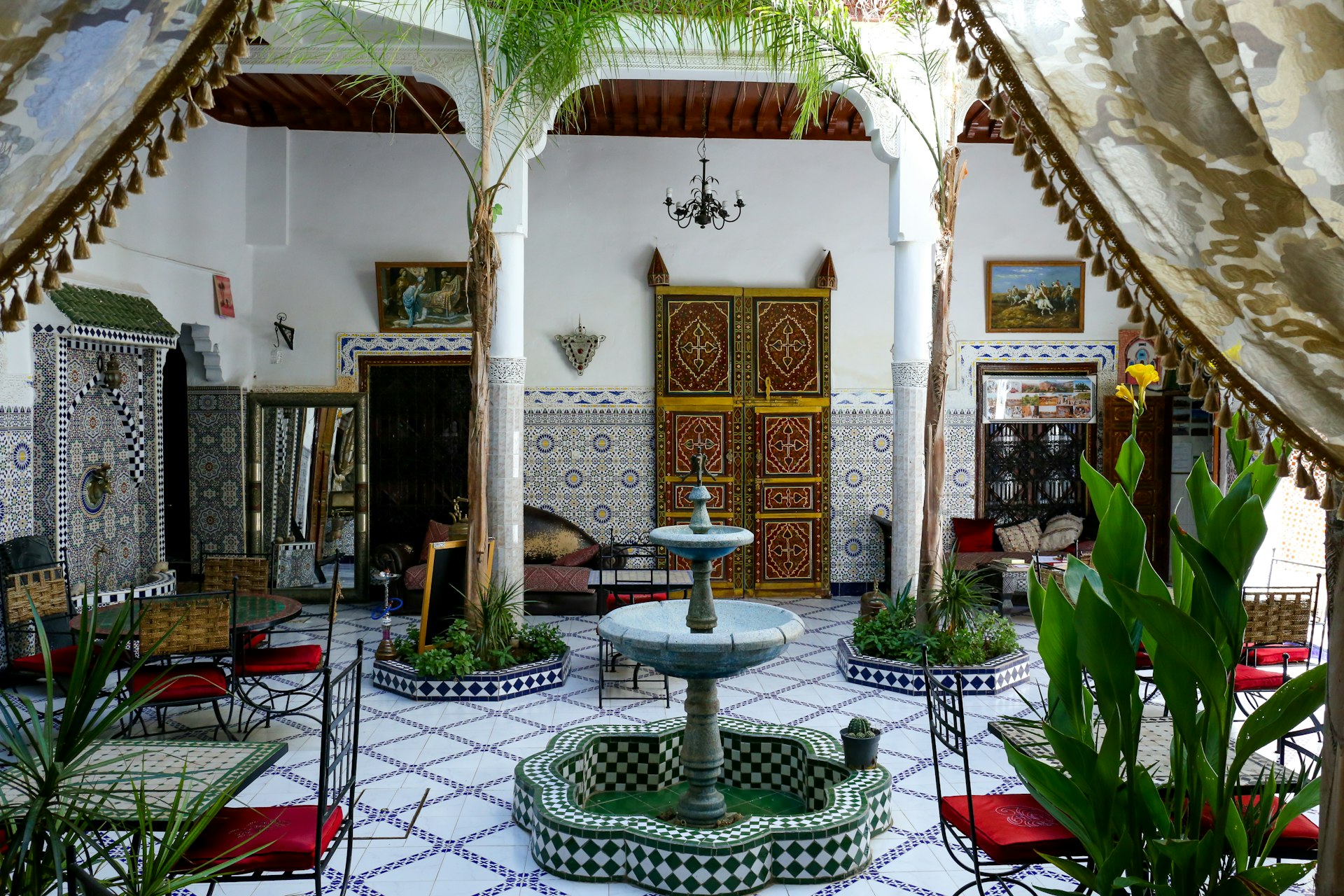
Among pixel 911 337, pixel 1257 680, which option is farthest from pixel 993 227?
pixel 1257 680

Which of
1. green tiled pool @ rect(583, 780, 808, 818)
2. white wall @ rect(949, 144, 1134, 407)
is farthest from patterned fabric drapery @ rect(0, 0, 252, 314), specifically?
white wall @ rect(949, 144, 1134, 407)

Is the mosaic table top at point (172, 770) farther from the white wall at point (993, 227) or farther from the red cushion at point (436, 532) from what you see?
the white wall at point (993, 227)

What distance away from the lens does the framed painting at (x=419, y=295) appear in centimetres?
1056

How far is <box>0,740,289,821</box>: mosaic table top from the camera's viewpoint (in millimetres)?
3277

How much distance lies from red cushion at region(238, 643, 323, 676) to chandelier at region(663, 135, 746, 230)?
5.24m

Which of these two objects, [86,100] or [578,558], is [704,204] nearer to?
[578,558]

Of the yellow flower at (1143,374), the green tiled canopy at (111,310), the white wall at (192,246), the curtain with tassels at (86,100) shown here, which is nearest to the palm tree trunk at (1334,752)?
the yellow flower at (1143,374)

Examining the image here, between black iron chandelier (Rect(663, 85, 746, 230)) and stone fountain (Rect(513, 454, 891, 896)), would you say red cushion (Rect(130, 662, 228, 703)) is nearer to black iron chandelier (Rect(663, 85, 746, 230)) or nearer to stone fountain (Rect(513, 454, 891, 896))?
stone fountain (Rect(513, 454, 891, 896))

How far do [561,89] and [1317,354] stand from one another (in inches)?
255

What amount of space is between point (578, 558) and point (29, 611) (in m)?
4.84

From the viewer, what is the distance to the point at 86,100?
5.43ft

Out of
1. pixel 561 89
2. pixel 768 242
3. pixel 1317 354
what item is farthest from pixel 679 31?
pixel 1317 354

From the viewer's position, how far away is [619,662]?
8156mm

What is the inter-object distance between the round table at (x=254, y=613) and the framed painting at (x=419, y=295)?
3955 millimetres
